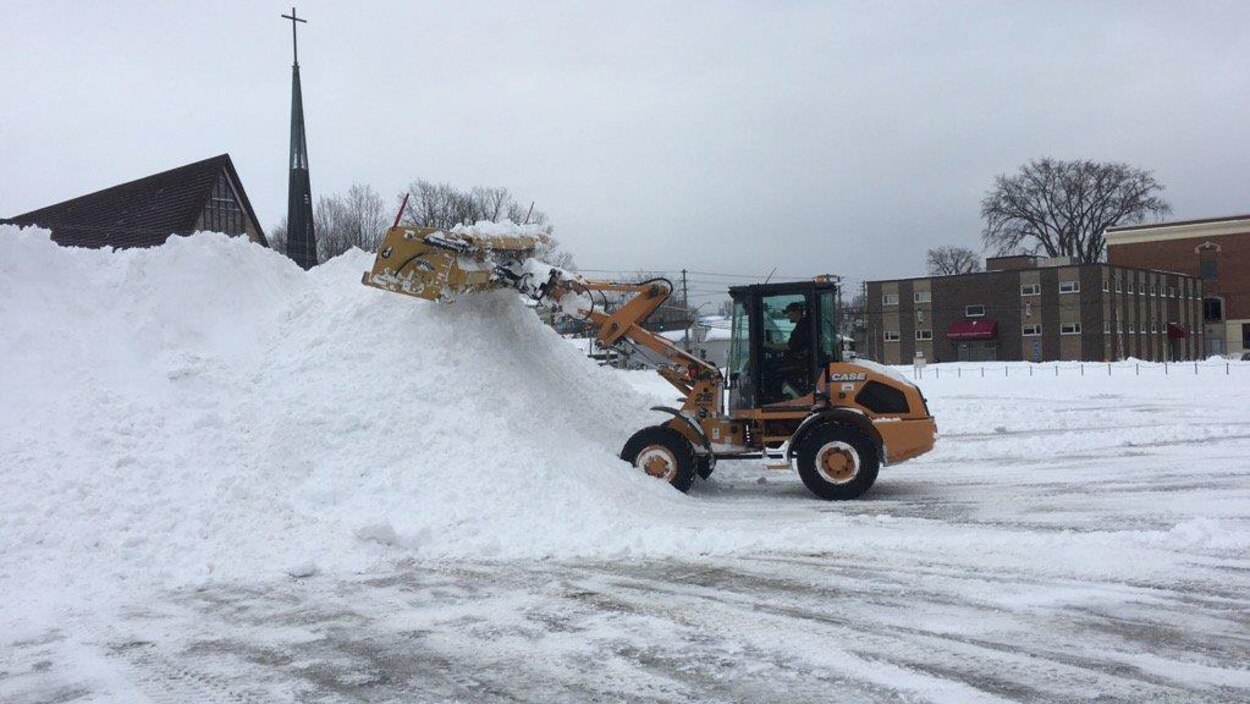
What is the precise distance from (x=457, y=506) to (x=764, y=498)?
14.3 ft

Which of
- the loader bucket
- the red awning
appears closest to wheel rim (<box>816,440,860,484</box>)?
the loader bucket

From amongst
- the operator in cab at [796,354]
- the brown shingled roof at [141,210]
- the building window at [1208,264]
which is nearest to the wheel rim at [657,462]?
the operator in cab at [796,354]

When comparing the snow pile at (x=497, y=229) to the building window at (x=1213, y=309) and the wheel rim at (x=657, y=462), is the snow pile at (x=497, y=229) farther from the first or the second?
the building window at (x=1213, y=309)

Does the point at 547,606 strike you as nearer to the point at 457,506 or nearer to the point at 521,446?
the point at 457,506

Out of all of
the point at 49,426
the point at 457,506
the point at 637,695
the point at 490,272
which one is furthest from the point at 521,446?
the point at 637,695

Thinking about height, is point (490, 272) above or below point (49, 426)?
above

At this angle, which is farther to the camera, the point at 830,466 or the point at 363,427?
the point at 830,466

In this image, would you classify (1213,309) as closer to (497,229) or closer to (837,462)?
(837,462)

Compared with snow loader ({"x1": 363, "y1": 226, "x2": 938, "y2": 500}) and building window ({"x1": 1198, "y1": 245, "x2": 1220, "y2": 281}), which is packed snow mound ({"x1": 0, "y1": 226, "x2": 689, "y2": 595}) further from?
building window ({"x1": 1198, "y1": 245, "x2": 1220, "y2": 281})

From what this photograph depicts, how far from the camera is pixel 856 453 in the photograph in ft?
38.8

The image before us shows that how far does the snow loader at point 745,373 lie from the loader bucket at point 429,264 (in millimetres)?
13

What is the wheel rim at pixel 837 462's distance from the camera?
38.8 feet

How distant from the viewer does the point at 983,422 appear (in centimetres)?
2142

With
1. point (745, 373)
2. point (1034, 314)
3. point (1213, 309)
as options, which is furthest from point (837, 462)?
point (1213, 309)
